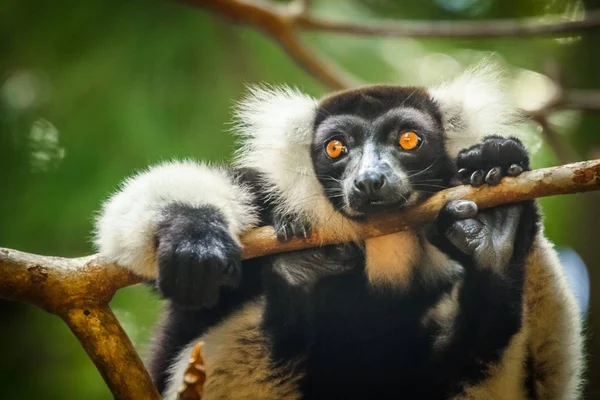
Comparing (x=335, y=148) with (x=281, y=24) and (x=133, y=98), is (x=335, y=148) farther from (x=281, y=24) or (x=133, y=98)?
(x=133, y=98)

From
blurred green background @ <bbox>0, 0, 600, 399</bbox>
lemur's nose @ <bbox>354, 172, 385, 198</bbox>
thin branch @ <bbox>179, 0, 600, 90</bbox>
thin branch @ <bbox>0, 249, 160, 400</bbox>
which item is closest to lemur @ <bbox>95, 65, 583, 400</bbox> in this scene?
lemur's nose @ <bbox>354, 172, 385, 198</bbox>

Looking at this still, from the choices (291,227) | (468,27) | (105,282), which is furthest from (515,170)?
(468,27)

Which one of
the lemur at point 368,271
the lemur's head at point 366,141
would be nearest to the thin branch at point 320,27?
the lemur's head at point 366,141

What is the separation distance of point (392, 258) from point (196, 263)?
1.08 m

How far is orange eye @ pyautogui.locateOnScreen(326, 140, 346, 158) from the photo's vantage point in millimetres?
3764

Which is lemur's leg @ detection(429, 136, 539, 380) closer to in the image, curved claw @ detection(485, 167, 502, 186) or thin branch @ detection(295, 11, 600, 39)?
curved claw @ detection(485, 167, 502, 186)

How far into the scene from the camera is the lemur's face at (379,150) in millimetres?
3396

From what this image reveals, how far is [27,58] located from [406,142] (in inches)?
134

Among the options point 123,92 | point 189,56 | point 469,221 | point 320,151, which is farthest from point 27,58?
point 469,221

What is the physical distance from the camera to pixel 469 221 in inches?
127

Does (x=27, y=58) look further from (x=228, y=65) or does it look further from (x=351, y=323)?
(x=351, y=323)

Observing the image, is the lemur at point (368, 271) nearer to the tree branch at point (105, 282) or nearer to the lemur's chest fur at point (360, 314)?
the lemur's chest fur at point (360, 314)

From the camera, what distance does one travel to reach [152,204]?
350 centimetres

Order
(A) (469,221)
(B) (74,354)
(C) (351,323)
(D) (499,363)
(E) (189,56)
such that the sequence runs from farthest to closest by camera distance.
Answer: (E) (189,56) < (B) (74,354) < (C) (351,323) < (D) (499,363) < (A) (469,221)
